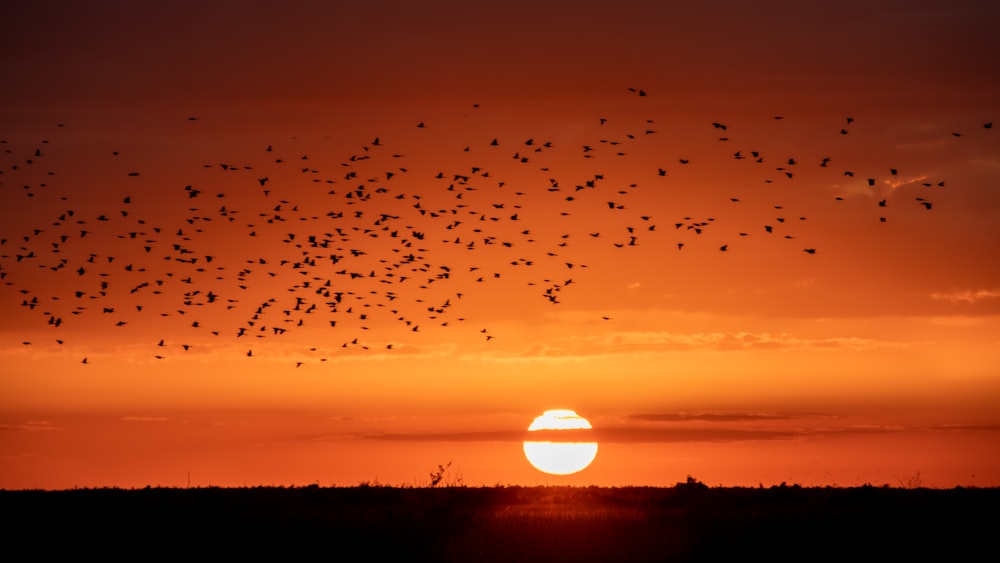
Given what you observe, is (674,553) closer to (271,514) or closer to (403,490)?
(271,514)

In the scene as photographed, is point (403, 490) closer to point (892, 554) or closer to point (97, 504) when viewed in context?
point (97, 504)

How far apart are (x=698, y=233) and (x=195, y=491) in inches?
1226

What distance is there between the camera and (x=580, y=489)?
64062 millimetres

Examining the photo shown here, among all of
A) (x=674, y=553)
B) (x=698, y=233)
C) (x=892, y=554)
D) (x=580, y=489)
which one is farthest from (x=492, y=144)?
(x=580, y=489)

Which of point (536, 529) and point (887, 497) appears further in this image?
point (887, 497)

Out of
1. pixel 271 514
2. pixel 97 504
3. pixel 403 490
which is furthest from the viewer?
pixel 403 490

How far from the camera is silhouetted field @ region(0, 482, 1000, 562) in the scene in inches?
1476

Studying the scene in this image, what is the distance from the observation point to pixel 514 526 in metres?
41.4

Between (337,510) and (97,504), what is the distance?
1072cm

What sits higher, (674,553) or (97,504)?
(97,504)

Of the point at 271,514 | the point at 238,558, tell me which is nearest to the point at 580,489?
the point at 271,514

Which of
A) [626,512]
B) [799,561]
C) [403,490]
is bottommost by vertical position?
[799,561]

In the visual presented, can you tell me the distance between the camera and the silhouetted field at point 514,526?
37500 mm

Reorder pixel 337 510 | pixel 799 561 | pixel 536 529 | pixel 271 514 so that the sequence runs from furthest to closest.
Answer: pixel 337 510
pixel 271 514
pixel 536 529
pixel 799 561
